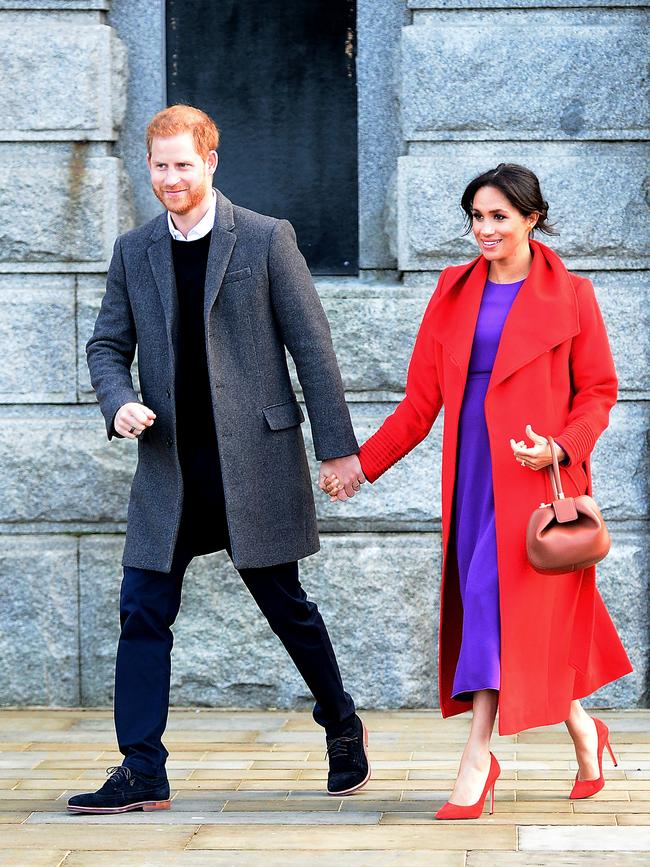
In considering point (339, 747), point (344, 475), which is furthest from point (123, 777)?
point (344, 475)

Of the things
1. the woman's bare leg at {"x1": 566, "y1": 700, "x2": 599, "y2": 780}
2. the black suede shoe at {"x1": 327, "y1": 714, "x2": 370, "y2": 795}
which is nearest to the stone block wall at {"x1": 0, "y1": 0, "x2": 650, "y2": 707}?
the black suede shoe at {"x1": 327, "y1": 714, "x2": 370, "y2": 795}

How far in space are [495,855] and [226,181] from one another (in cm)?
328

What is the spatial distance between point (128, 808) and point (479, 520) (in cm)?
125

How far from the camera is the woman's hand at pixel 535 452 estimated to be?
12.4 feet

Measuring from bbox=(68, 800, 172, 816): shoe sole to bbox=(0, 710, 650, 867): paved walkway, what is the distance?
0.08 feet

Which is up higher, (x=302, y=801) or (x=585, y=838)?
(x=585, y=838)

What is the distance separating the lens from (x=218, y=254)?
13.4 ft

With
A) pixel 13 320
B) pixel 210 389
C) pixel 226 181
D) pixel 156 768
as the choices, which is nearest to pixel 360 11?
pixel 226 181

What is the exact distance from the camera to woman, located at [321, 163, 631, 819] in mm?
3861

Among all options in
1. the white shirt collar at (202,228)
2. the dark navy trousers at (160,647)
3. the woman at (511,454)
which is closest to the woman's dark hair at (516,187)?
the woman at (511,454)

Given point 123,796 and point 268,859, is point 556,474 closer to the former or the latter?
point 268,859

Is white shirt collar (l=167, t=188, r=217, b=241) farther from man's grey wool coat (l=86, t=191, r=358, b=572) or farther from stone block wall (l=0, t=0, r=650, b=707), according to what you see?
stone block wall (l=0, t=0, r=650, b=707)

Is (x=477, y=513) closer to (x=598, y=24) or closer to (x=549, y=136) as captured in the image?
(x=549, y=136)

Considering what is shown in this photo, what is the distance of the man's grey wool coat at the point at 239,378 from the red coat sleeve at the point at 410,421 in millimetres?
74
